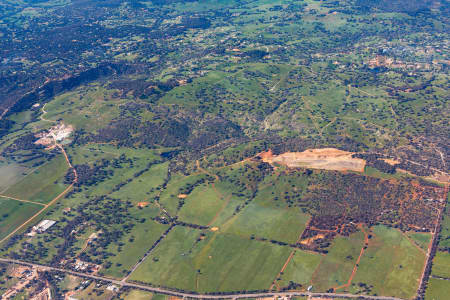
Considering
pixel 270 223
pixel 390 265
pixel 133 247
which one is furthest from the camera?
pixel 270 223

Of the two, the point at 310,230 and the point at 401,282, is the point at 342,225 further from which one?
Result: the point at 401,282

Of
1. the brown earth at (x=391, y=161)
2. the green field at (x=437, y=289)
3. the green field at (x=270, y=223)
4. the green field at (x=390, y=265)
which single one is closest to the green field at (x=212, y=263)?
the green field at (x=270, y=223)

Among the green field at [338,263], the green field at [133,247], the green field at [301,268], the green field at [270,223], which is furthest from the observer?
the green field at [270,223]

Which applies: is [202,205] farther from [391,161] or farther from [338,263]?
[391,161]

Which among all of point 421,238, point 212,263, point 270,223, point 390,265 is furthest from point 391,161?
point 212,263

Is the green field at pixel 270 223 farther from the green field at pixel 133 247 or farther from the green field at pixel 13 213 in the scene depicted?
the green field at pixel 13 213

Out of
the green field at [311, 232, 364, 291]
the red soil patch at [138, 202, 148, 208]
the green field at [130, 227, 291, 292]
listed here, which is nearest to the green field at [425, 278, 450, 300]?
the green field at [311, 232, 364, 291]

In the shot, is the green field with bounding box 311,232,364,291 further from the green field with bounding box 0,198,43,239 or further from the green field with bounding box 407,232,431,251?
the green field with bounding box 0,198,43,239

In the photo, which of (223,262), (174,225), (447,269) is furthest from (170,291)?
(447,269)
